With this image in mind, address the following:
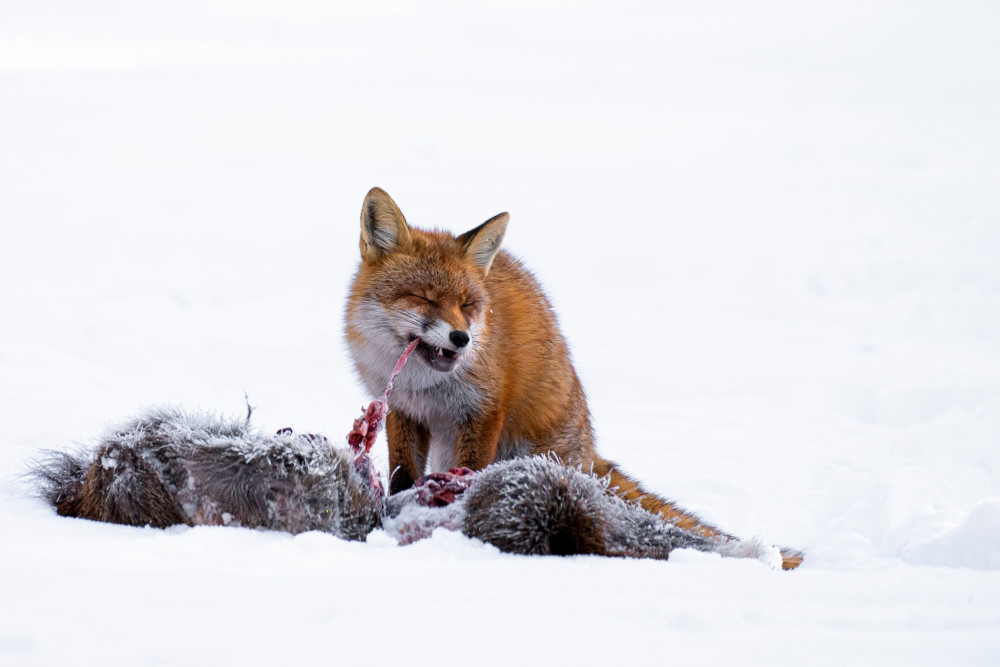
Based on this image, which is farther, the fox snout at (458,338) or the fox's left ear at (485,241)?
the fox's left ear at (485,241)

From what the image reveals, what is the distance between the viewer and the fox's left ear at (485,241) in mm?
4070

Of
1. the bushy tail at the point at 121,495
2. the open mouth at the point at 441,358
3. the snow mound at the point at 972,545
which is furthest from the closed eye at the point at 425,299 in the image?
the snow mound at the point at 972,545

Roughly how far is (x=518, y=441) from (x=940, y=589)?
2.25 metres

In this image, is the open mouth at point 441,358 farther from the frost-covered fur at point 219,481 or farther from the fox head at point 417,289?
the frost-covered fur at point 219,481

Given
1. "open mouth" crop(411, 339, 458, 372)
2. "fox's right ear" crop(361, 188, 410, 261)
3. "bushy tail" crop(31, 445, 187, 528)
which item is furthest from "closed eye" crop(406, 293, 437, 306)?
"bushy tail" crop(31, 445, 187, 528)

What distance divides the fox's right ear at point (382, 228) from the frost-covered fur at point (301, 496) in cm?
137

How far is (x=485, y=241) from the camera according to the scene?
13.6ft

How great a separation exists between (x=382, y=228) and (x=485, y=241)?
1.53ft

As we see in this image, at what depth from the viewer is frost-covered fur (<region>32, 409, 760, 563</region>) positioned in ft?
8.84

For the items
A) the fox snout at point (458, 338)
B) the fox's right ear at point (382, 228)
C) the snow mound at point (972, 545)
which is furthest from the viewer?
the fox's right ear at point (382, 228)

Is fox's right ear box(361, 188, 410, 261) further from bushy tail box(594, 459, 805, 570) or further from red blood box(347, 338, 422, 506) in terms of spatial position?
bushy tail box(594, 459, 805, 570)

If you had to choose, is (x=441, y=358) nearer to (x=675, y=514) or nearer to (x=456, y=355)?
(x=456, y=355)

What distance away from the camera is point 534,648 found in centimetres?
188

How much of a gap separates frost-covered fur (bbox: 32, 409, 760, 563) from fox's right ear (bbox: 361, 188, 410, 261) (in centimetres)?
137
